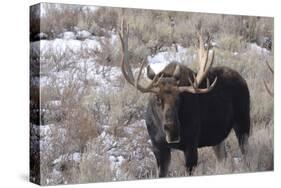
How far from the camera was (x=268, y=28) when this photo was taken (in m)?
12.0

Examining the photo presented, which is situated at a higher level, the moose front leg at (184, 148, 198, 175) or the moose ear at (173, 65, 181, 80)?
the moose ear at (173, 65, 181, 80)

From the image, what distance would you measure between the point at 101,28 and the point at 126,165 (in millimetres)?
1782

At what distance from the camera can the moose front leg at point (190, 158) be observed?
1121cm

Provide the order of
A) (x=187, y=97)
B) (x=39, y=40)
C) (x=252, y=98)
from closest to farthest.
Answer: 1. (x=39, y=40)
2. (x=187, y=97)
3. (x=252, y=98)

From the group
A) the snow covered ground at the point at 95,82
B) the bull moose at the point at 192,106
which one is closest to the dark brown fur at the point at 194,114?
the bull moose at the point at 192,106

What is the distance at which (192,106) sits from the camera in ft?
36.7

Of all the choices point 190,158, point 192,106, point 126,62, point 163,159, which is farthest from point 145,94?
point 190,158

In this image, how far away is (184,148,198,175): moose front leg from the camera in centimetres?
1121

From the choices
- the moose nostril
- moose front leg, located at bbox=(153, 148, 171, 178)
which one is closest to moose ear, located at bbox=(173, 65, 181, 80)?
the moose nostril

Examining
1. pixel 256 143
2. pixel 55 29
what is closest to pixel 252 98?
pixel 256 143

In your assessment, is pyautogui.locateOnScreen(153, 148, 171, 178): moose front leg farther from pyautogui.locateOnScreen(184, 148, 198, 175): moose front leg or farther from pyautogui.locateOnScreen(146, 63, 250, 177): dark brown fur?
pyautogui.locateOnScreen(184, 148, 198, 175): moose front leg

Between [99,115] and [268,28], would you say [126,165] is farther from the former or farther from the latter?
[268,28]

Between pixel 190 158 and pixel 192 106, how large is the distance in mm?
699

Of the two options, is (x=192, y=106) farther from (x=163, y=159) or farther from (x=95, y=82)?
(x=95, y=82)
